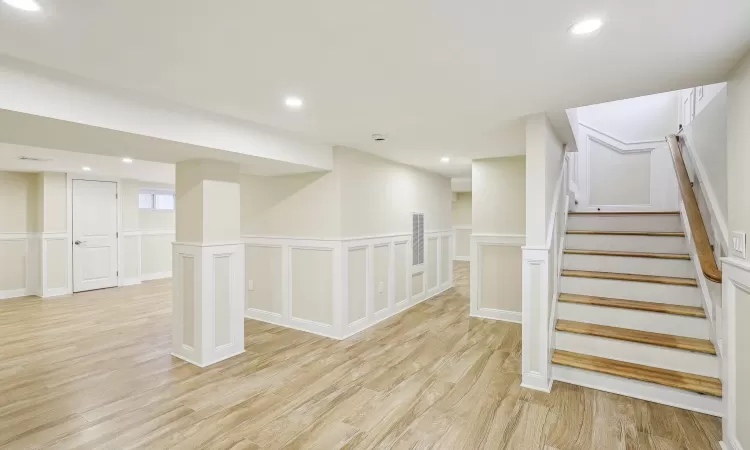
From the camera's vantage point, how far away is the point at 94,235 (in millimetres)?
6680

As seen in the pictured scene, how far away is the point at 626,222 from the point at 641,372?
2.07 meters

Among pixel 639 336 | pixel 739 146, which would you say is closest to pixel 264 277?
pixel 639 336

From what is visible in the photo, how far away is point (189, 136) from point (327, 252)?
1.89m

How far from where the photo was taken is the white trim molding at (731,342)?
5.99 ft

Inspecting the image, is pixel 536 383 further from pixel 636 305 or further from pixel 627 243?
pixel 627 243

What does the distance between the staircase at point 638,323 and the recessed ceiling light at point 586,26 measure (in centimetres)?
229

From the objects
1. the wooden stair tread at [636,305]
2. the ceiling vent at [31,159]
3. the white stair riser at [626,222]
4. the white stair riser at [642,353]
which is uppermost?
the ceiling vent at [31,159]

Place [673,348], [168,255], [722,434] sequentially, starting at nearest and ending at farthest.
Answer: [722,434] → [673,348] → [168,255]

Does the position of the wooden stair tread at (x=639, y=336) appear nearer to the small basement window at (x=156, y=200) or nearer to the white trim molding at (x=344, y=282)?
the white trim molding at (x=344, y=282)

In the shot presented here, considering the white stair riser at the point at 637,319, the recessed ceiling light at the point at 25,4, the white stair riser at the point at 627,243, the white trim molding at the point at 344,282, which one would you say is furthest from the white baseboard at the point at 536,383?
the recessed ceiling light at the point at 25,4

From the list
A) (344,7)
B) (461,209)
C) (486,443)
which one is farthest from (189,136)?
(461,209)

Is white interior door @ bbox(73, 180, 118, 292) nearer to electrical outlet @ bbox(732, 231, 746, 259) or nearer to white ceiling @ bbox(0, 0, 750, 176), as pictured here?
white ceiling @ bbox(0, 0, 750, 176)

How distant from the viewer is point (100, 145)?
8.66 ft

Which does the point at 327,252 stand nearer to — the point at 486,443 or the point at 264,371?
the point at 264,371
